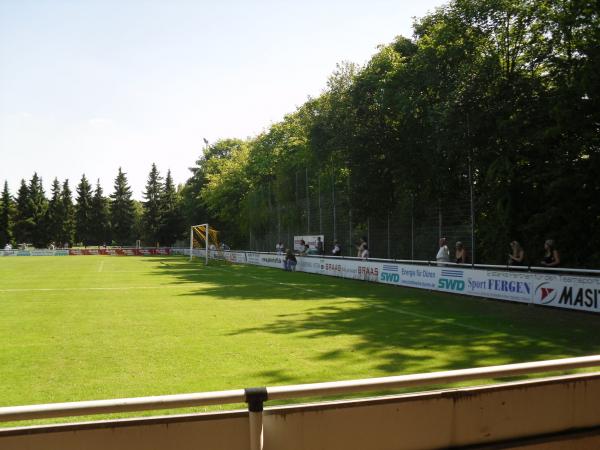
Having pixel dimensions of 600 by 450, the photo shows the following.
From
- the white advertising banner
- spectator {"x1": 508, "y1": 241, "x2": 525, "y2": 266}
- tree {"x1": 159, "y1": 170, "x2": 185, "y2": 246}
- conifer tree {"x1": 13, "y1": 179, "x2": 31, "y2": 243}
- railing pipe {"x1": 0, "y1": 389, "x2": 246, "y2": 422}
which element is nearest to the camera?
railing pipe {"x1": 0, "y1": 389, "x2": 246, "y2": 422}

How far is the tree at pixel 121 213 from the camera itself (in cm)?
11100

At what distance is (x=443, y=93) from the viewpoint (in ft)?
77.1

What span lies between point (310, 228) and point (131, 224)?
8062 cm

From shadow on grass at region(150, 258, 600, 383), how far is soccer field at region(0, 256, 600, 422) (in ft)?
0.09

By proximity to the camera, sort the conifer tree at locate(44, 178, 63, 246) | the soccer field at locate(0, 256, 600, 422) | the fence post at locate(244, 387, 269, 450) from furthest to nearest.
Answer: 1. the conifer tree at locate(44, 178, 63, 246)
2. the soccer field at locate(0, 256, 600, 422)
3. the fence post at locate(244, 387, 269, 450)

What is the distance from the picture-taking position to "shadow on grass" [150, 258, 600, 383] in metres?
9.23

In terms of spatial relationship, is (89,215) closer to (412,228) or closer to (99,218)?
(99,218)

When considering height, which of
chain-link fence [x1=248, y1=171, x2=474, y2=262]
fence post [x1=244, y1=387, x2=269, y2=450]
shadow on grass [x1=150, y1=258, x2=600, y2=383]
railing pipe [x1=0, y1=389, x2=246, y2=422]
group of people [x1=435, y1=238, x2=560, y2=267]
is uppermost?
chain-link fence [x1=248, y1=171, x2=474, y2=262]

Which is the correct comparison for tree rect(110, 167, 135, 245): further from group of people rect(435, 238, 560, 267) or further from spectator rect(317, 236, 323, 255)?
group of people rect(435, 238, 560, 267)

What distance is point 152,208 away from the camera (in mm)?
102688

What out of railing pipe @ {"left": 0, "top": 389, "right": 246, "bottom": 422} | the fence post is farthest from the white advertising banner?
railing pipe @ {"left": 0, "top": 389, "right": 246, "bottom": 422}

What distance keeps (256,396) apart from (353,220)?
95.8ft

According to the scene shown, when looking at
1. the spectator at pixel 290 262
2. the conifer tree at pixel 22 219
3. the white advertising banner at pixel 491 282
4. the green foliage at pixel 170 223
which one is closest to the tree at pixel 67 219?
the conifer tree at pixel 22 219

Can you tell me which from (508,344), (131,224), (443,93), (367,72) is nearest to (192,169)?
(131,224)
